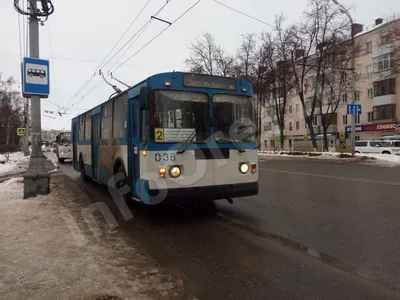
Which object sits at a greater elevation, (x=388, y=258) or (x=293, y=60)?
(x=293, y=60)

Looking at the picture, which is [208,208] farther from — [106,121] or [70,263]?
[106,121]

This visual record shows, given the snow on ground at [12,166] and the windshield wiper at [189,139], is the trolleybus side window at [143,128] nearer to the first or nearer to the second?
the windshield wiper at [189,139]

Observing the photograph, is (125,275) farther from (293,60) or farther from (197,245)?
(293,60)

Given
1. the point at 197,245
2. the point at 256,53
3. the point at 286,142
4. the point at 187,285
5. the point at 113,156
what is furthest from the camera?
the point at 286,142

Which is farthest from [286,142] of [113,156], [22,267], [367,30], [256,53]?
[22,267]

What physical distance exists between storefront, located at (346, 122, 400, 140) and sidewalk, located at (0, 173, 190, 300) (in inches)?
1774

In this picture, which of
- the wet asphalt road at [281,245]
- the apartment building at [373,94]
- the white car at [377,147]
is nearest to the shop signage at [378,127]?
the apartment building at [373,94]

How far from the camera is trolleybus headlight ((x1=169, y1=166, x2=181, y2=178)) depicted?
6.18m

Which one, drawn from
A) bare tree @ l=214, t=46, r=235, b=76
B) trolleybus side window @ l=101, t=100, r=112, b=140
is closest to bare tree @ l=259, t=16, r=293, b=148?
bare tree @ l=214, t=46, r=235, b=76

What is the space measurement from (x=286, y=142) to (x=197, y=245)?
63171 millimetres

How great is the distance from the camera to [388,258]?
4.54 m

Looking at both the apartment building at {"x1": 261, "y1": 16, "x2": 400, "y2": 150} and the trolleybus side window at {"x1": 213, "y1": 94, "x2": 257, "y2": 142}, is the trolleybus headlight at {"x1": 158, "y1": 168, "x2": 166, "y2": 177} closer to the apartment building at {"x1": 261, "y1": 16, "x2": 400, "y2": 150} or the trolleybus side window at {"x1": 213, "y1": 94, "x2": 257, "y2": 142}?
the trolleybus side window at {"x1": 213, "y1": 94, "x2": 257, "y2": 142}

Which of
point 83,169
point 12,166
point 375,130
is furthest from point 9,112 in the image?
point 375,130

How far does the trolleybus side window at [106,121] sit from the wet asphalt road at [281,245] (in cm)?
188
